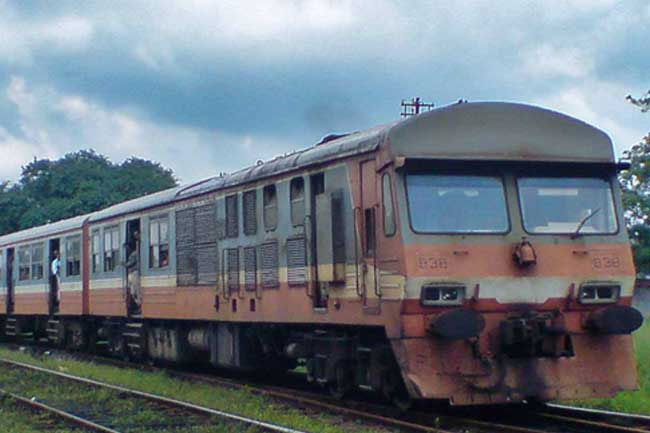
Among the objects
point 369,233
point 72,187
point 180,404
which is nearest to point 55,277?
point 180,404

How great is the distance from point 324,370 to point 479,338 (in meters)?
2.93

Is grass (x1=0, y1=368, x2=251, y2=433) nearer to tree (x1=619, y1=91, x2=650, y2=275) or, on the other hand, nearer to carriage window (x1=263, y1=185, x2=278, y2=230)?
carriage window (x1=263, y1=185, x2=278, y2=230)

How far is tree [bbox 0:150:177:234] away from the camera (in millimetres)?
61156

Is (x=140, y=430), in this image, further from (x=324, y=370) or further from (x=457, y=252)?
(x=457, y=252)

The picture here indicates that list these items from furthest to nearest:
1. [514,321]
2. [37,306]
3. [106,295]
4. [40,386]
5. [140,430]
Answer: [37,306], [106,295], [40,386], [140,430], [514,321]

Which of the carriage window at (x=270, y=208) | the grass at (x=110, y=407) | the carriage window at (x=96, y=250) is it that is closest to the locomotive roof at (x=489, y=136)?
the carriage window at (x=270, y=208)

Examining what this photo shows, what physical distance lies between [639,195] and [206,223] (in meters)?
29.1

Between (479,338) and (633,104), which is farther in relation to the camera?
(633,104)

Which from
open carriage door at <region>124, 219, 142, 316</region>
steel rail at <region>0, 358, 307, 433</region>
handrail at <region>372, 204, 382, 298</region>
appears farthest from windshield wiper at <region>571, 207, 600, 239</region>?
open carriage door at <region>124, 219, 142, 316</region>

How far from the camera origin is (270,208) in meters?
14.8

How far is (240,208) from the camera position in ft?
52.1

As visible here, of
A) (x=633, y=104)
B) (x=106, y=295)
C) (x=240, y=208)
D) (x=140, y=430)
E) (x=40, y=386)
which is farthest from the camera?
(x=633, y=104)

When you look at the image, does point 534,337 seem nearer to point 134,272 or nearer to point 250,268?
point 250,268

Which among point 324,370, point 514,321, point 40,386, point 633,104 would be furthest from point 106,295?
point 633,104
